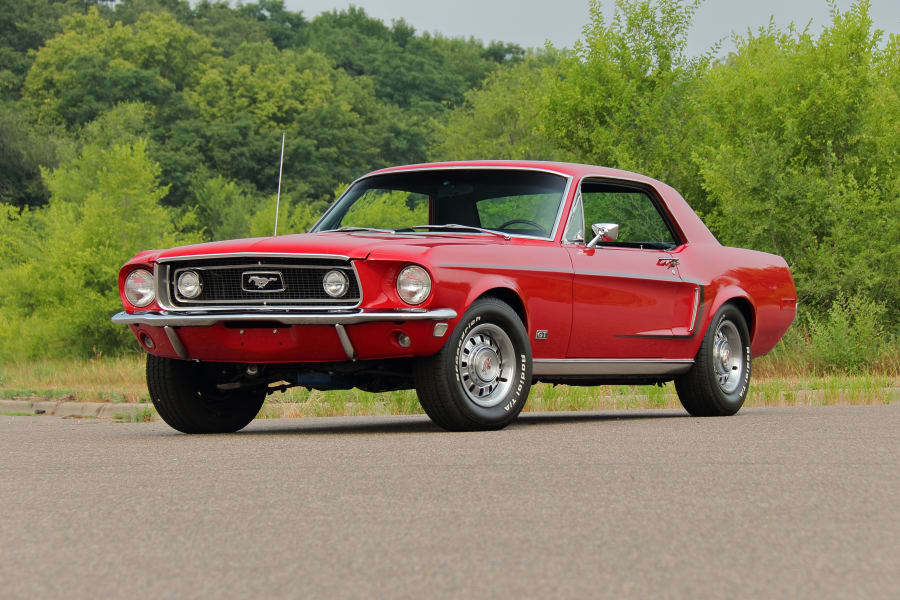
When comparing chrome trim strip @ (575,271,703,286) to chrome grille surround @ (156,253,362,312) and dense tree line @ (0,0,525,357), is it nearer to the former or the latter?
chrome grille surround @ (156,253,362,312)

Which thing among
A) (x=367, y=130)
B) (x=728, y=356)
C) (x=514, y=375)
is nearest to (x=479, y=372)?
(x=514, y=375)

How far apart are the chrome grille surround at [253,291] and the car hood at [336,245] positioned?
4 centimetres

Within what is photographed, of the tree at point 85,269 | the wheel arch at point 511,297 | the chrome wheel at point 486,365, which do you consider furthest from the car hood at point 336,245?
the tree at point 85,269

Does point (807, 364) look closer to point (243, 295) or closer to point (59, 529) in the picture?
point (243, 295)

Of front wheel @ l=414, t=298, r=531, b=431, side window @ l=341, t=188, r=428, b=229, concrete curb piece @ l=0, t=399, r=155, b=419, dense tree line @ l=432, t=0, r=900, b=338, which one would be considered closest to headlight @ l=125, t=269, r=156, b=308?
side window @ l=341, t=188, r=428, b=229

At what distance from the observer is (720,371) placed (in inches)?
416

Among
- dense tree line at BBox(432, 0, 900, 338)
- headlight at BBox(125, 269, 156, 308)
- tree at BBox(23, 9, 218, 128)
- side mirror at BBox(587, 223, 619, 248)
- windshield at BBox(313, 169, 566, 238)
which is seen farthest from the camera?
tree at BBox(23, 9, 218, 128)

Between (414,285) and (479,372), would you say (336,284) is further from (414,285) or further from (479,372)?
(479,372)

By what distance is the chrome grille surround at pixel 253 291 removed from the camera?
8.01m

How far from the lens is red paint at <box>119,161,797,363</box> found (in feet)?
26.0

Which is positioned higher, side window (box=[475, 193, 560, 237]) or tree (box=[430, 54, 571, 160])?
tree (box=[430, 54, 571, 160])

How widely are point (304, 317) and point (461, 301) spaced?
0.92 meters

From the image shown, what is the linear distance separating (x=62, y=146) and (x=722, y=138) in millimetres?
52639

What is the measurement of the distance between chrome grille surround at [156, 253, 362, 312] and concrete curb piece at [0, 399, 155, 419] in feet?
11.4
